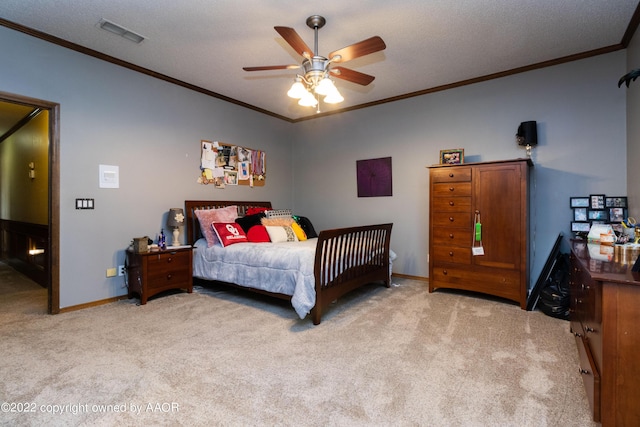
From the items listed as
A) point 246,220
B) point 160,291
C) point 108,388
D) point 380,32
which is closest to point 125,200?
point 160,291

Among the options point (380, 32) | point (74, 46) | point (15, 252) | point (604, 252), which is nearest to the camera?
point (604, 252)

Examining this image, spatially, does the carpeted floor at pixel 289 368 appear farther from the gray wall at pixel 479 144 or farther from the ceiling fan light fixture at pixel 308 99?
the ceiling fan light fixture at pixel 308 99

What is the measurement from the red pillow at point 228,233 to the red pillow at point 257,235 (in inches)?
3.1

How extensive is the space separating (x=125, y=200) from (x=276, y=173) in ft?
7.99

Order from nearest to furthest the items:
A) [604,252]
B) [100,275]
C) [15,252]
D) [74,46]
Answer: [604,252] < [74,46] < [100,275] < [15,252]

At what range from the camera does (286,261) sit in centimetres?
296

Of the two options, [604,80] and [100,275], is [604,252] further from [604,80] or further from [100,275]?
[100,275]

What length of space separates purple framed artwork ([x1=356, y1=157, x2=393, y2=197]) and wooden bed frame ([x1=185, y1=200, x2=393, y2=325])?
2.95ft

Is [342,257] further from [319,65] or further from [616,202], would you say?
[616,202]

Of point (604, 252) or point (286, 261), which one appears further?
point (286, 261)

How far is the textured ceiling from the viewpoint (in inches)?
96.6

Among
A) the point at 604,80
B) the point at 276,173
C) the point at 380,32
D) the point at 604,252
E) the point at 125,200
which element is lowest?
the point at 604,252

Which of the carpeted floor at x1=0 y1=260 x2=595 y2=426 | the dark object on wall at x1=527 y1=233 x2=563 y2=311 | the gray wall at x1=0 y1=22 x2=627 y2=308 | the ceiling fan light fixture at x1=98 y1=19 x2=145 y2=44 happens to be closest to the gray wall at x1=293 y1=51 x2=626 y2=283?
the gray wall at x1=0 y1=22 x2=627 y2=308

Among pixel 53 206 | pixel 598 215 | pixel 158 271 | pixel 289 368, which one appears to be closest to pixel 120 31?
pixel 53 206
